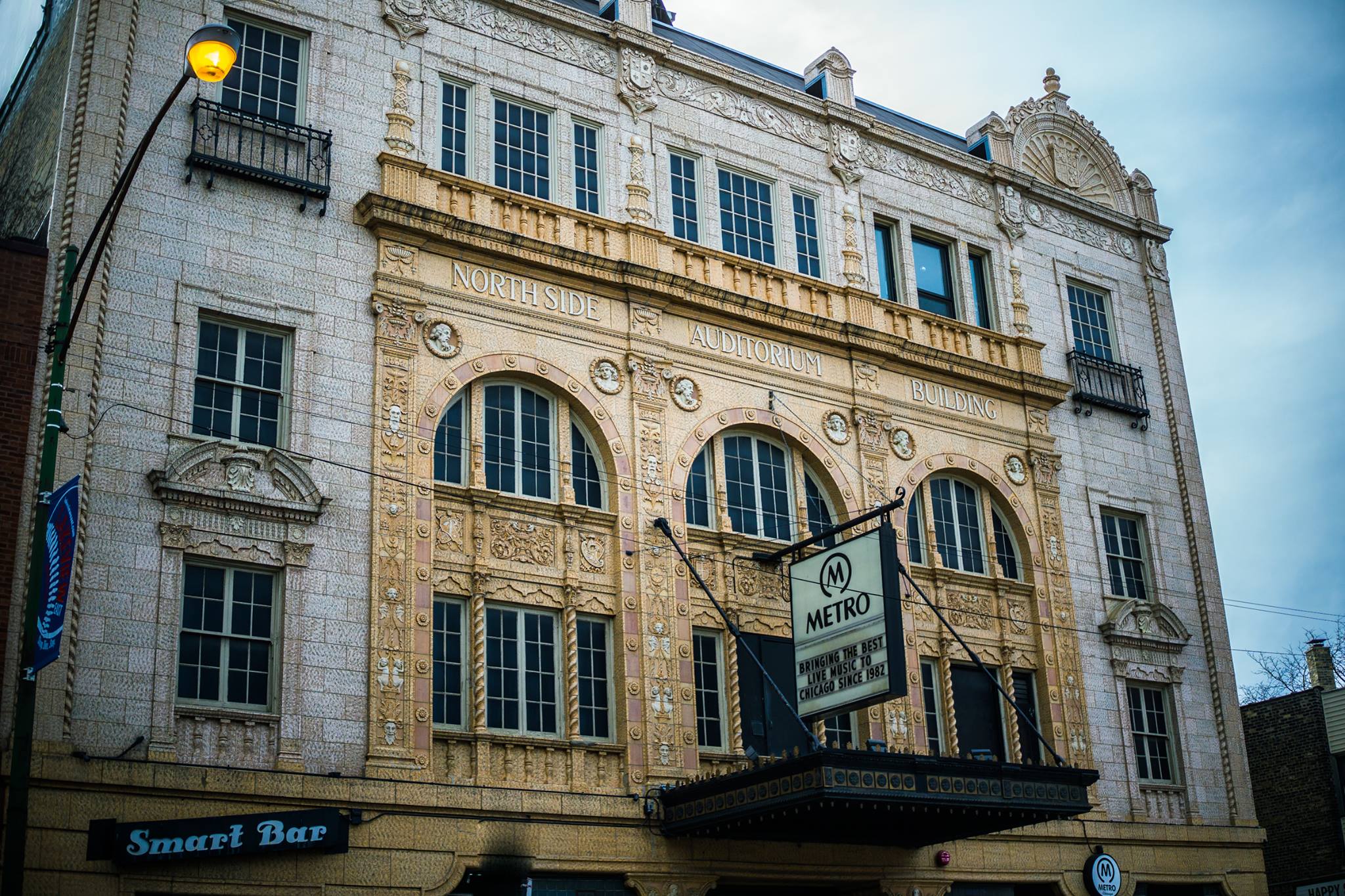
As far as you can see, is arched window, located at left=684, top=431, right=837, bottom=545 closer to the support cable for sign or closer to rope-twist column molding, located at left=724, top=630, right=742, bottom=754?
the support cable for sign

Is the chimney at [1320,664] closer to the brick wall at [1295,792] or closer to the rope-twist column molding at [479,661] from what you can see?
the brick wall at [1295,792]

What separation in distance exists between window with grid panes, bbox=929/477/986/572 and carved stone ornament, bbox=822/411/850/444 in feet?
7.52

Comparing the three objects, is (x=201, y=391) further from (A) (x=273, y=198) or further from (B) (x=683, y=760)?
(B) (x=683, y=760)

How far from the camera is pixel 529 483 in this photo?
23.5 metres

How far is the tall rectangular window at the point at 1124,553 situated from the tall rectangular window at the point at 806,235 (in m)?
8.51

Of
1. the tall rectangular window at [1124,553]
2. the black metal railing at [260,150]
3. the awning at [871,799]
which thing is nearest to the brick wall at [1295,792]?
the tall rectangular window at [1124,553]

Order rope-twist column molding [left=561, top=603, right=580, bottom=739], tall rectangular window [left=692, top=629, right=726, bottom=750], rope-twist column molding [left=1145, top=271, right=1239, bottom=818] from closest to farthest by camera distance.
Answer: rope-twist column molding [left=561, top=603, right=580, bottom=739] < tall rectangular window [left=692, top=629, right=726, bottom=750] < rope-twist column molding [left=1145, top=271, right=1239, bottom=818]

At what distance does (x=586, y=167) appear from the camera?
2628 cm

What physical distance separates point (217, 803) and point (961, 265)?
19272mm

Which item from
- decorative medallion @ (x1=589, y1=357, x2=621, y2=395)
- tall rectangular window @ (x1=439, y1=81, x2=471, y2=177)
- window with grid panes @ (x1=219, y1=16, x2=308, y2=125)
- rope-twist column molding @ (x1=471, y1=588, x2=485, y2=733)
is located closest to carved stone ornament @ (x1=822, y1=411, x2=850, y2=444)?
decorative medallion @ (x1=589, y1=357, x2=621, y2=395)

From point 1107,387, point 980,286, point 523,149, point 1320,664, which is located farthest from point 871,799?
point 1320,664

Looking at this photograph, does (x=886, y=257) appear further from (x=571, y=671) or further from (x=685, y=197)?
(x=571, y=671)

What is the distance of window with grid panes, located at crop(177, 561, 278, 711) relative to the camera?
766 inches

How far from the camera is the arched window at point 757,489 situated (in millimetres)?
25609
